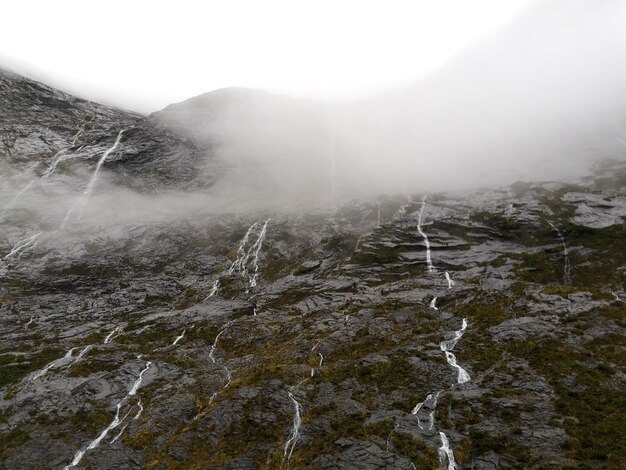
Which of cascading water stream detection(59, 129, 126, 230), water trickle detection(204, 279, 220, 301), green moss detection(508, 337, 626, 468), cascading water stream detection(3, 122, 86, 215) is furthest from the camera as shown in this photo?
cascading water stream detection(3, 122, 86, 215)

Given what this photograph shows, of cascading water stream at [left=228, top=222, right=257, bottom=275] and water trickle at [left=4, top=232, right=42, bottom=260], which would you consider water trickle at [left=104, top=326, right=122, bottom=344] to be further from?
water trickle at [left=4, top=232, right=42, bottom=260]

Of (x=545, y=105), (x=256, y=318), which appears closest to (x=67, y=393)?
(x=256, y=318)

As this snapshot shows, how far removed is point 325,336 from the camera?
49.2 meters

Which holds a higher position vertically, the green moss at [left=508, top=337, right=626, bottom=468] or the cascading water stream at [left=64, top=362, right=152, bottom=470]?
the green moss at [left=508, top=337, right=626, bottom=468]

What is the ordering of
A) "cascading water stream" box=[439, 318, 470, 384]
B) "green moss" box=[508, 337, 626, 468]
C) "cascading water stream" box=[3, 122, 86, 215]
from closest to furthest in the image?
1. "green moss" box=[508, 337, 626, 468]
2. "cascading water stream" box=[439, 318, 470, 384]
3. "cascading water stream" box=[3, 122, 86, 215]

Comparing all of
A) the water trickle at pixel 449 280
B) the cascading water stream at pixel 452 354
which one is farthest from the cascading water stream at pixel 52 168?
the cascading water stream at pixel 452 354

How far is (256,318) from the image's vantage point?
55.6m

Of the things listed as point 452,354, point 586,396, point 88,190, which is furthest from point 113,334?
point 586,396

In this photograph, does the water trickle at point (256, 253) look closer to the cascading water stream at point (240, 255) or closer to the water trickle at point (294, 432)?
the cascading water stream at point (240, 255)

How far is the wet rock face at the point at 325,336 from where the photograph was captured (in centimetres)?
3244

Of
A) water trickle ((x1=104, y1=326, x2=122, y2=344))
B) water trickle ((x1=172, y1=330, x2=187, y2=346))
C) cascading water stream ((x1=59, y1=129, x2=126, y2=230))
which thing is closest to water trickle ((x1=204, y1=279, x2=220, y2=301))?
water trickle ((x1=172, y1=330, x2=187, y2=346))

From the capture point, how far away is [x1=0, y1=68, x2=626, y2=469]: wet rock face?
32.4m

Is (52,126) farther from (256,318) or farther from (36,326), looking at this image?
(256,318)

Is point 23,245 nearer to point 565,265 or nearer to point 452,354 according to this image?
point 452,354
